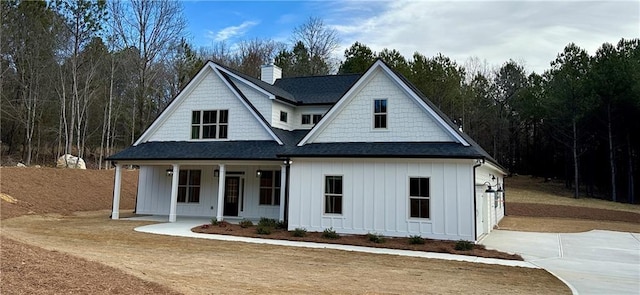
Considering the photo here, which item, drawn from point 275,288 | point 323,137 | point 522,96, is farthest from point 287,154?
point 522,96

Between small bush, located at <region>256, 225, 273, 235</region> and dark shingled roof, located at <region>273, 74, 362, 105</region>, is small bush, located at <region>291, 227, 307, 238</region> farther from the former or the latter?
dark shingled roof, located at <region>273, 74, 362, 105</region>

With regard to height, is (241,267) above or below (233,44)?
below

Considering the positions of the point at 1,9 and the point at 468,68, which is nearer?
the point at 1,9

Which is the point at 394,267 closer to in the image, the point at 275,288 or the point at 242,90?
the point at 275,288

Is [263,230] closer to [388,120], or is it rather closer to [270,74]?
[388,120]

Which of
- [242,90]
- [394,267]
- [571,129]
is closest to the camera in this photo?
[394,267]

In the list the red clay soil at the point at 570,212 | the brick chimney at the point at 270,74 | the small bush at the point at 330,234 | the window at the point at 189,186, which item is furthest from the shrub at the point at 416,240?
the red clay soil at the point at 570,212

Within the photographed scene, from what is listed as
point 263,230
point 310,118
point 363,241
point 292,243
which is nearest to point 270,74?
point 310,118

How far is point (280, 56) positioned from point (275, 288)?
38.3m

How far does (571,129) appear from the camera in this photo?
3734cm

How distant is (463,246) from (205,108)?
12594 mm

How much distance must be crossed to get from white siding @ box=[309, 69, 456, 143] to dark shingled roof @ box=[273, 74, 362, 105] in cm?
464

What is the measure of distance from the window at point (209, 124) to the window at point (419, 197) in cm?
902

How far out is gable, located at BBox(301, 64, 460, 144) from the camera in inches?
570
